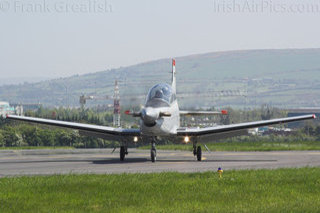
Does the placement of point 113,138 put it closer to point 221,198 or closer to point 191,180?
point 191,180

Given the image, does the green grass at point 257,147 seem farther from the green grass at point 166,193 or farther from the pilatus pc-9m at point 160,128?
the green grass at point 166,193

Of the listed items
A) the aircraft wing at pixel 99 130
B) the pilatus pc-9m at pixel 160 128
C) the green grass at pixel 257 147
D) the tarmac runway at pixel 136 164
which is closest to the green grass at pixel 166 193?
the tarmac runway at pixel 136 164

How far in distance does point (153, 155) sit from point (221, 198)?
56.7 feet

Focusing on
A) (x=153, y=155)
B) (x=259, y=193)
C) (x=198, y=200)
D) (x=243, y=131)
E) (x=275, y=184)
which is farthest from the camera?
(x=243, y=131)

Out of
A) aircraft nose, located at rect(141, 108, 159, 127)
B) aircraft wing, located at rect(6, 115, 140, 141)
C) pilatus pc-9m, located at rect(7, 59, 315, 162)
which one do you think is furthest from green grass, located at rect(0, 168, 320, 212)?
aircraft wing, located at rect(6, 115, 140, 141)

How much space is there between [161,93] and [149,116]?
240cm

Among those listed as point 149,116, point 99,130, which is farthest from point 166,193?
point 99,130

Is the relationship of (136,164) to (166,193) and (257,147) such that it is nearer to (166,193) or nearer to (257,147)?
(166,193)

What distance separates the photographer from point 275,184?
2103cm

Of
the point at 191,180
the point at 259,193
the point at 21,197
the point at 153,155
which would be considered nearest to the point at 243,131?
the point at 153,155

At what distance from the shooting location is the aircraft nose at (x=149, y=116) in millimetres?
32750

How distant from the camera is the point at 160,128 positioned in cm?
3416

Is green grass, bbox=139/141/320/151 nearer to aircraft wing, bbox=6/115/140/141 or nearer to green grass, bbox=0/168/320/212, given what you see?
aircraft wing, bbox=6/115/140/141

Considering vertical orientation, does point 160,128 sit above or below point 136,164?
above
